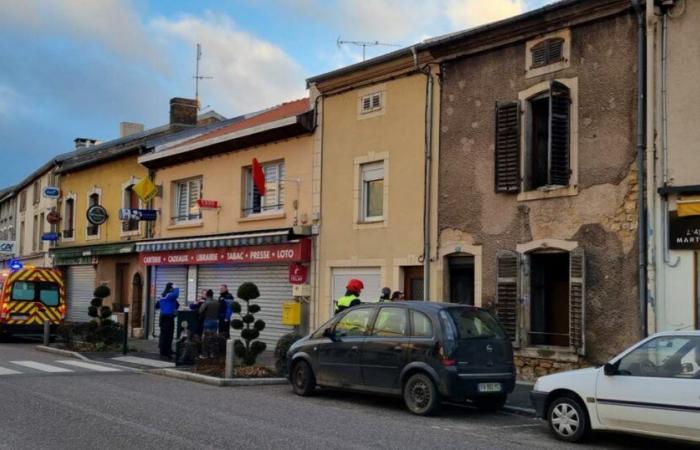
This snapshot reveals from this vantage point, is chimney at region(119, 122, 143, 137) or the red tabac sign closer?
the red tabac sign

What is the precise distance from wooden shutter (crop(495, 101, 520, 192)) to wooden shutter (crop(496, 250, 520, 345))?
1.29 m

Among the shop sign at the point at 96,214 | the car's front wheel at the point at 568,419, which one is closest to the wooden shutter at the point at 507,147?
the car's front wheel at the point at 568,419

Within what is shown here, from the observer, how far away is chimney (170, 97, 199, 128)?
32.0 meters

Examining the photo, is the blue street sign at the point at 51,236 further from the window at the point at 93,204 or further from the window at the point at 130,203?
the window at the point at 130,203

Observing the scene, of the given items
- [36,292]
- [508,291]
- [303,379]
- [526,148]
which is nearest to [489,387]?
[303,379]

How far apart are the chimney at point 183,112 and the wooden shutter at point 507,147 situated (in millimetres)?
18756

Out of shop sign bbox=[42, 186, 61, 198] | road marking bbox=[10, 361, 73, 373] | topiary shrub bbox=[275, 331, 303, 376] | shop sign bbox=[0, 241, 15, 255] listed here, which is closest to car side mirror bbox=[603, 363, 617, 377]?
topiary shrub bbox=[275, 331, 303, 376]

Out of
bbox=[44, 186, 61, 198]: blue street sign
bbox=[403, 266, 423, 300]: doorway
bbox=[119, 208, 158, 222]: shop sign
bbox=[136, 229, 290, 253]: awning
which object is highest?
bbox=[44, 186, 61, 198]: blue street sign

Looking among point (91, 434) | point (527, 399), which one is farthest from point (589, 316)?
point (91, 434)

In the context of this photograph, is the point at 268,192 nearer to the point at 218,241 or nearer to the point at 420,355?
the point at 218,241

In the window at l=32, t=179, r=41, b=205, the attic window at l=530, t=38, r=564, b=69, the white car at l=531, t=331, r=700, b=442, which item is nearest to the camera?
the white car at l=531, t=331, r=700, b=442

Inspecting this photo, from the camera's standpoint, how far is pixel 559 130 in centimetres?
1450

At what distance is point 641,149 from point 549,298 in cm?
335

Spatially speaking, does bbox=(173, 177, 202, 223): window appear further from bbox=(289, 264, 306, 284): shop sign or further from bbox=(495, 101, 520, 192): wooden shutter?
bbox=(495, 101, 520, 192): wooden shutter
